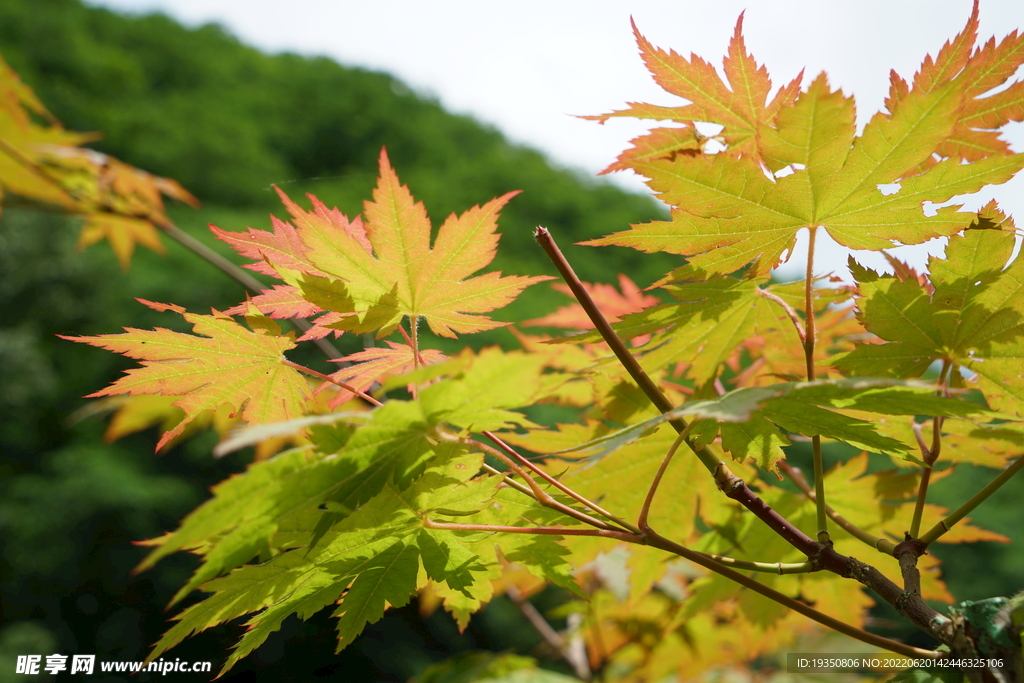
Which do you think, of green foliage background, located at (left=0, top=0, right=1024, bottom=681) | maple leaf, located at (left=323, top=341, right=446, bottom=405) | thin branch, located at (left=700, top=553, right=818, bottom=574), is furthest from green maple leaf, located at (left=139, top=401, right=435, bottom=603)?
green foliage background, located at (left=0, top=0, right=1024, bottom=681)

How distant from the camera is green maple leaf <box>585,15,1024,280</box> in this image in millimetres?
402

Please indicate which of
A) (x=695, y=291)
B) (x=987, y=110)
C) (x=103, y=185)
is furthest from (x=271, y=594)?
(x=103, y=185)

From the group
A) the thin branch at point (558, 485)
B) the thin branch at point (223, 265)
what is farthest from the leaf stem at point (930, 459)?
the thin branch at point (223, 265)

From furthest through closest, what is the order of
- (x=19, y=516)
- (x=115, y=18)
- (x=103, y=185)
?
(x=115, y=18), (x=19, y=516), (x=103, y=185)

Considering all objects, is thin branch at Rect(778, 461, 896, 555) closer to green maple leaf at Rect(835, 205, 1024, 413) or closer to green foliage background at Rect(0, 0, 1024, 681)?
green maple leaf at Rect(835, 205, 1024, 413)

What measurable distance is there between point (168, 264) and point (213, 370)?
31.4 feet

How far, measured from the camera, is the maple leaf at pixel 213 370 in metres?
0.46

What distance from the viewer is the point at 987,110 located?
52 centimetres

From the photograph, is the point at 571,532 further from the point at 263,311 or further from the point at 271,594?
the point at 263,311

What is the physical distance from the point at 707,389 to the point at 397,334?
291 millimetres

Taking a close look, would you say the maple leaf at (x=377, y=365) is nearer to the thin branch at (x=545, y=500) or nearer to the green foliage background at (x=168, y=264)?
the thin branch at (x=545, y=500)

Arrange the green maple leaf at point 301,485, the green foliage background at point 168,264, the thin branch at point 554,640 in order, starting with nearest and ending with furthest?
the green maple leaf at point 301,485, the thin branch at point 554,640, the green foliage background at point 168,264

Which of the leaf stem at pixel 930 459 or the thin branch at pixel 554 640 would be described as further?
the thin branch at pixel 554 640

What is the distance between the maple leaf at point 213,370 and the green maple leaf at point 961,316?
445 mm
